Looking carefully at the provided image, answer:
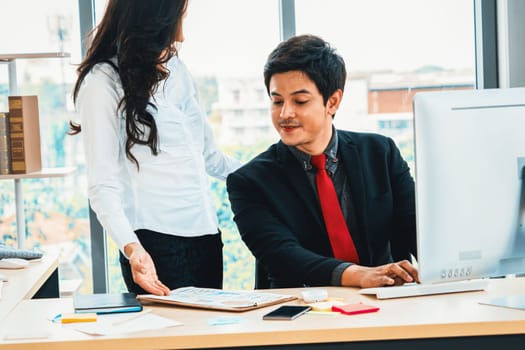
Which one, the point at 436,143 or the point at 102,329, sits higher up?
the point at 436,143

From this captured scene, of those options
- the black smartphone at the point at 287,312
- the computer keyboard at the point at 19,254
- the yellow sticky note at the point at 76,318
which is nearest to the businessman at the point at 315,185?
the black smartphone at the point at 287,312

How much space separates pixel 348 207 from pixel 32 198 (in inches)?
74.3

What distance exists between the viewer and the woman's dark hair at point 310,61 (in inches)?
96.0

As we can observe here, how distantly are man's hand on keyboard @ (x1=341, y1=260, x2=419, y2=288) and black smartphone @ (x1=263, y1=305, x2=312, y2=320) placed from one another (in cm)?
26

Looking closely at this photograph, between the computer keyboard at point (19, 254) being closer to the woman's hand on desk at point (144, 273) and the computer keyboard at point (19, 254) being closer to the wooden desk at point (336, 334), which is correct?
the woman's hand on desk at point (144, 273)

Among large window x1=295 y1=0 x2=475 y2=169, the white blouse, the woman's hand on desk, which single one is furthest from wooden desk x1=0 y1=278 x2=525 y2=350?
large window x1=295 y1=0 x2=475 y2=169

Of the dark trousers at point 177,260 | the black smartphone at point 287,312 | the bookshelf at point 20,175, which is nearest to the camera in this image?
the black smartphone at point 287,312

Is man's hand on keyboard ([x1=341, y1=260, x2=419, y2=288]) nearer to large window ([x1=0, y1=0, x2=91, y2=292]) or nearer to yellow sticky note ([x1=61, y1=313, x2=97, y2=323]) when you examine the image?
yellow sticky note ([x1=61, y1=313, x2=97, y2=323])

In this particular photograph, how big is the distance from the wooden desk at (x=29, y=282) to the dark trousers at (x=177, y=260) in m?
0.26

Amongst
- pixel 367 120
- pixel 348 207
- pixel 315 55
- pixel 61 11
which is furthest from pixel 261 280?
pixel 61 11

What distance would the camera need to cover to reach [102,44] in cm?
251

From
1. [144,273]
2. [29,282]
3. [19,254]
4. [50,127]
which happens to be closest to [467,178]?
[144,273]

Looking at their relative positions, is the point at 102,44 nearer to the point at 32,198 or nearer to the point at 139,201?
the point at 139,201

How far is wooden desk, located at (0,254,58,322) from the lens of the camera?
7.15 feet
